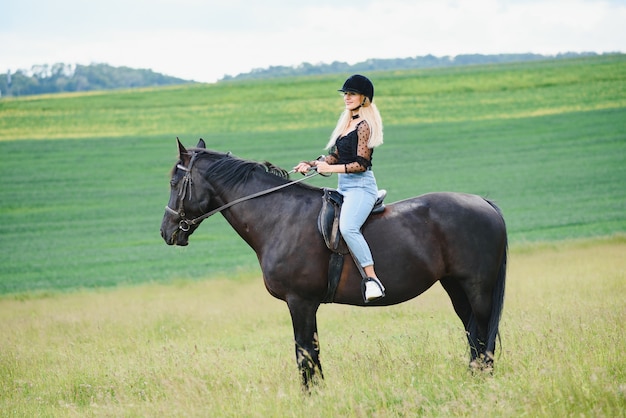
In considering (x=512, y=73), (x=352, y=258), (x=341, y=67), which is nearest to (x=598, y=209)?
(x=352, y=258)

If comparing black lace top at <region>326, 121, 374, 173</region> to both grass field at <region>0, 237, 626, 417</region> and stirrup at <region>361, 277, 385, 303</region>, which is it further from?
grass field at <region>0, 237, 626, 417</region>

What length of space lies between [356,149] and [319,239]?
87cm

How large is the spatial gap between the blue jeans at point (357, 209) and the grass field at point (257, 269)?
107 cm

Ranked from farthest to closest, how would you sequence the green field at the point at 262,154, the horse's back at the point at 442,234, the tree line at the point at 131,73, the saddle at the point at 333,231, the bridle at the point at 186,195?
the tree line at the point at 131,73 < the green field at the point at 262,154 < the bridle at the point at 186,195 < the horse's back at the point at 442,234 < the saddle at the point at 333,231

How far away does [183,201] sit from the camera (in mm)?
7156

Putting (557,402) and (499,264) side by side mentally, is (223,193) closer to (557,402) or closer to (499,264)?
(499,264)

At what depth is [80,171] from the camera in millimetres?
38031

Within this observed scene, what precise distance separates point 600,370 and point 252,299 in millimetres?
11090

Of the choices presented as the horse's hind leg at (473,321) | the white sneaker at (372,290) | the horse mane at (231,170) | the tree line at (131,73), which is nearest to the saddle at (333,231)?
the white sneaker at (372,290)

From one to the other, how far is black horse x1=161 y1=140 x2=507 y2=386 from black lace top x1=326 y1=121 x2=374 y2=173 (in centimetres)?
49

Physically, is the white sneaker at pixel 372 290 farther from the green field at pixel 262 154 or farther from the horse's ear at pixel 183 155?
the green field at pixel 262 154

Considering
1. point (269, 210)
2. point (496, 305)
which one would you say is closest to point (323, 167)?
point (269, 210)

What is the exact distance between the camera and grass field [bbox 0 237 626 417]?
557 cm

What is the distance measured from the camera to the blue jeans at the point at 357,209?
658cm
